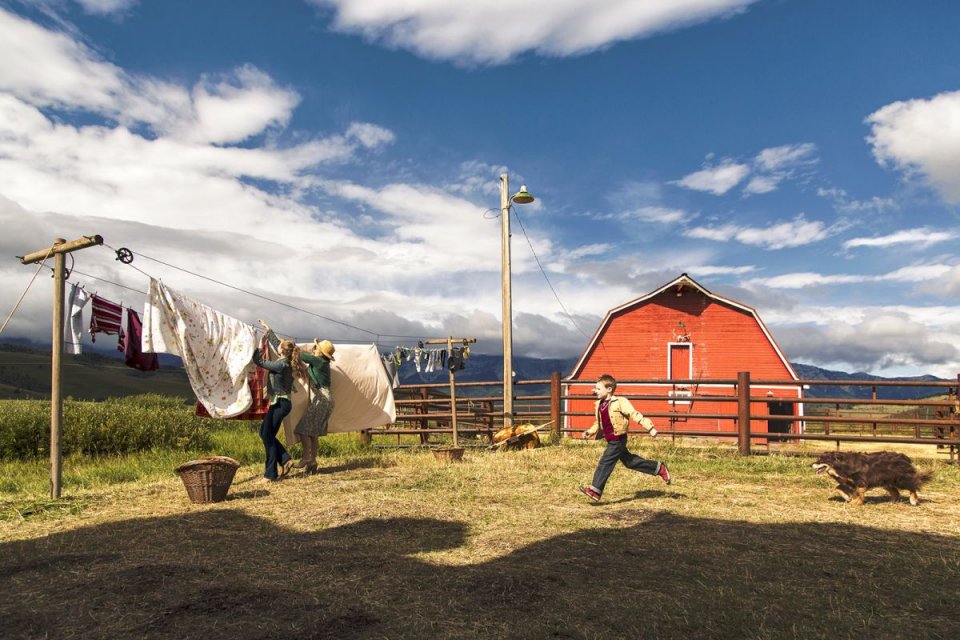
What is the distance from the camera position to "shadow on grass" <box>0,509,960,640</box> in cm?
402

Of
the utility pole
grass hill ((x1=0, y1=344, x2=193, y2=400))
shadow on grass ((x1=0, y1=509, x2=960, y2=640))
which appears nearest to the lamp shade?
the utility pole

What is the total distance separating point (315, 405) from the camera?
34.7 ft

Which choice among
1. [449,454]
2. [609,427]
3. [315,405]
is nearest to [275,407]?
[315,405]

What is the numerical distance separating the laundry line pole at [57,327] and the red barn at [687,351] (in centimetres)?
1675

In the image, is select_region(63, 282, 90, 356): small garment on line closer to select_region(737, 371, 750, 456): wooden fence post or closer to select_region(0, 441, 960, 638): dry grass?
select_region(0, 441, 960, 638): dry grass

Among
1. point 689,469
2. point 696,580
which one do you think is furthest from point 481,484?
point 696,580

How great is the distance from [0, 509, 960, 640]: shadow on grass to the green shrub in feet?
24.7

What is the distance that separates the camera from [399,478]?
31.9 ft

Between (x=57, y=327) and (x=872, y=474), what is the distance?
10.4 m

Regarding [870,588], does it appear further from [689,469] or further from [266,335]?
[266,335]

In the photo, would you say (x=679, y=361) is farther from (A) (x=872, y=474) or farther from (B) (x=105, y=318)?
(B) (x=105, y=318)

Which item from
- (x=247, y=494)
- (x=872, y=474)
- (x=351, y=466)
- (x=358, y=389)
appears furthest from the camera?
(x=358, y=389)

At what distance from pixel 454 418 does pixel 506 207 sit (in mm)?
5420

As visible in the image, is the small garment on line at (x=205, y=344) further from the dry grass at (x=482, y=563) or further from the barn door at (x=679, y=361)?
the barn door at (x=679, y=361)
